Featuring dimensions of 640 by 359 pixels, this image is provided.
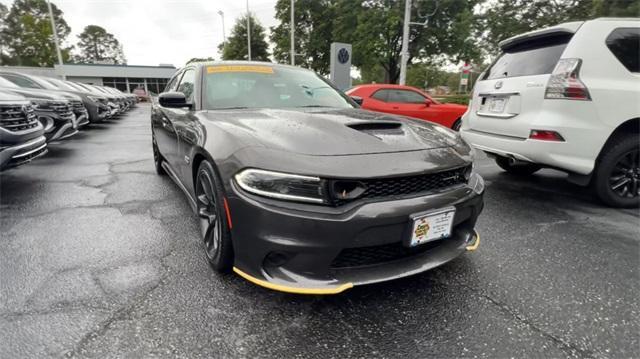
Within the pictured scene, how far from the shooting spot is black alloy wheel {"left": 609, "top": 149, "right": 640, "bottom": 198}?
10.7 ft

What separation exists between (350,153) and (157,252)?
168 centimetres

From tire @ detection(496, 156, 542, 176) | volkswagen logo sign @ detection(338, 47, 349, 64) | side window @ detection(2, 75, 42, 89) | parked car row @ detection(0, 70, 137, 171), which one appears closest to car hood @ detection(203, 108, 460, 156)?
parked car row @ detection(0, 70, 137, 171)

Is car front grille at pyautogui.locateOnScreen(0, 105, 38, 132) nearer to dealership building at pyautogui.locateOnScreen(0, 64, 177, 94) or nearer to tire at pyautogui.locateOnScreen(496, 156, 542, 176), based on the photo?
tire at pyautogui.locateOnScreen(496, 156, 542, 176)

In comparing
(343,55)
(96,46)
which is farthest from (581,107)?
(96,46)

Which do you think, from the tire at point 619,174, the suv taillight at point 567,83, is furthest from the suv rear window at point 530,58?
the tire at point 619,174

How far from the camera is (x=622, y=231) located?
288 cm

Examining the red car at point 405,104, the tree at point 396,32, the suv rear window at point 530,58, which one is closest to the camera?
the suv rear window at point 530,58

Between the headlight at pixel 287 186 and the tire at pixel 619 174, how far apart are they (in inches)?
126

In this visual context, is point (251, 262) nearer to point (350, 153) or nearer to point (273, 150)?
point (273, 150)

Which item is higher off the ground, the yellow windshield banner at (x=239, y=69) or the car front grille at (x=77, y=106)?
the yellow windshield banner at (x=239, y=69)

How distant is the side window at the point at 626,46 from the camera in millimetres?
3092

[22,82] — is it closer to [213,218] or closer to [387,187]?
[213,218]

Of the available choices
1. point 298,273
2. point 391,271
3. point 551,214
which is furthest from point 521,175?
point 298,273

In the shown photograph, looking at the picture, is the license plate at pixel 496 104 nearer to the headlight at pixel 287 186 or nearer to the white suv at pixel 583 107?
the white suv at pixel 583 107
